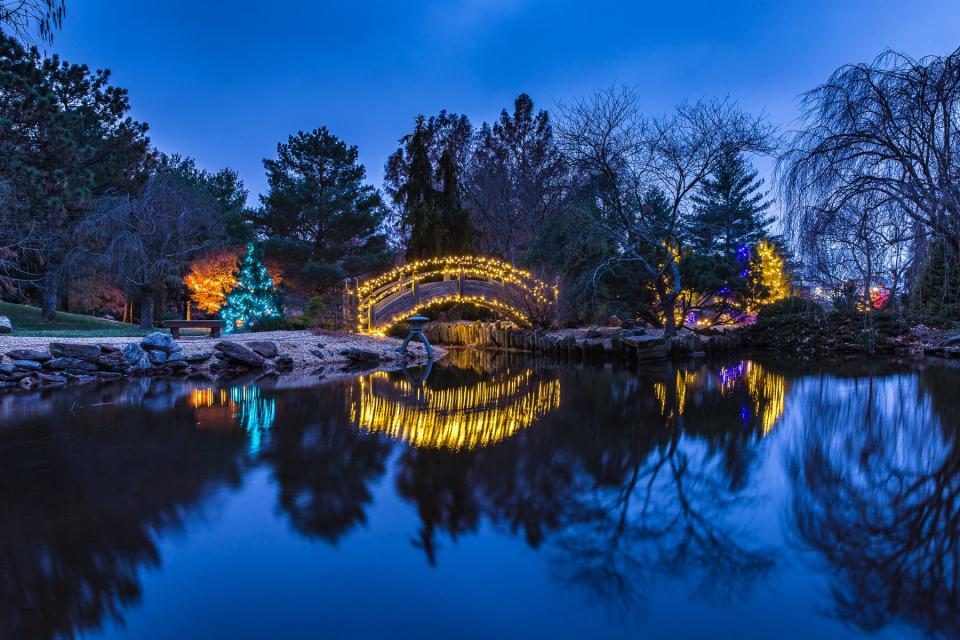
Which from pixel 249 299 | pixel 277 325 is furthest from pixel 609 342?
pixel 249 299

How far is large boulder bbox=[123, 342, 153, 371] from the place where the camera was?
13547 millimetres

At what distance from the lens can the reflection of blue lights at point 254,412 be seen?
696 centimetres

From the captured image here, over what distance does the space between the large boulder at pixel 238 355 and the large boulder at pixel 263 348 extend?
522 mm

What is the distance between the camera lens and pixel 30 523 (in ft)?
13.5

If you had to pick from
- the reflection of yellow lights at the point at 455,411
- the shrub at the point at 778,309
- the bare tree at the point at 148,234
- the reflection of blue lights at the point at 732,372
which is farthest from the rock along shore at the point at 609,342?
the bare tree at the point at 148,234

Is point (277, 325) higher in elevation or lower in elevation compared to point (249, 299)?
lower

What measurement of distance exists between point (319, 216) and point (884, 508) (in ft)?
109

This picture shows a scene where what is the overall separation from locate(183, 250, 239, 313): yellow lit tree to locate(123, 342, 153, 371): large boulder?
13.0 metres

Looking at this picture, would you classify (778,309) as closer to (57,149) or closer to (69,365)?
(69,365)

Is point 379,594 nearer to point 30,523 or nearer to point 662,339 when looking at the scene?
point 30,523

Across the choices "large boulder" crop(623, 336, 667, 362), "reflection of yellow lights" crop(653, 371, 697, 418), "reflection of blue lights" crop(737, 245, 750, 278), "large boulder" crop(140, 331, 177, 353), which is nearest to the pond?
"reflection of yellow lights" crop(653, 371, 697, 418)

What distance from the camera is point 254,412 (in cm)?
857

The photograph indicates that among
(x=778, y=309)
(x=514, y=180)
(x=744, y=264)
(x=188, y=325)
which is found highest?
(x=514, y=180)

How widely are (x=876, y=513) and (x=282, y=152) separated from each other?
1482 inches
